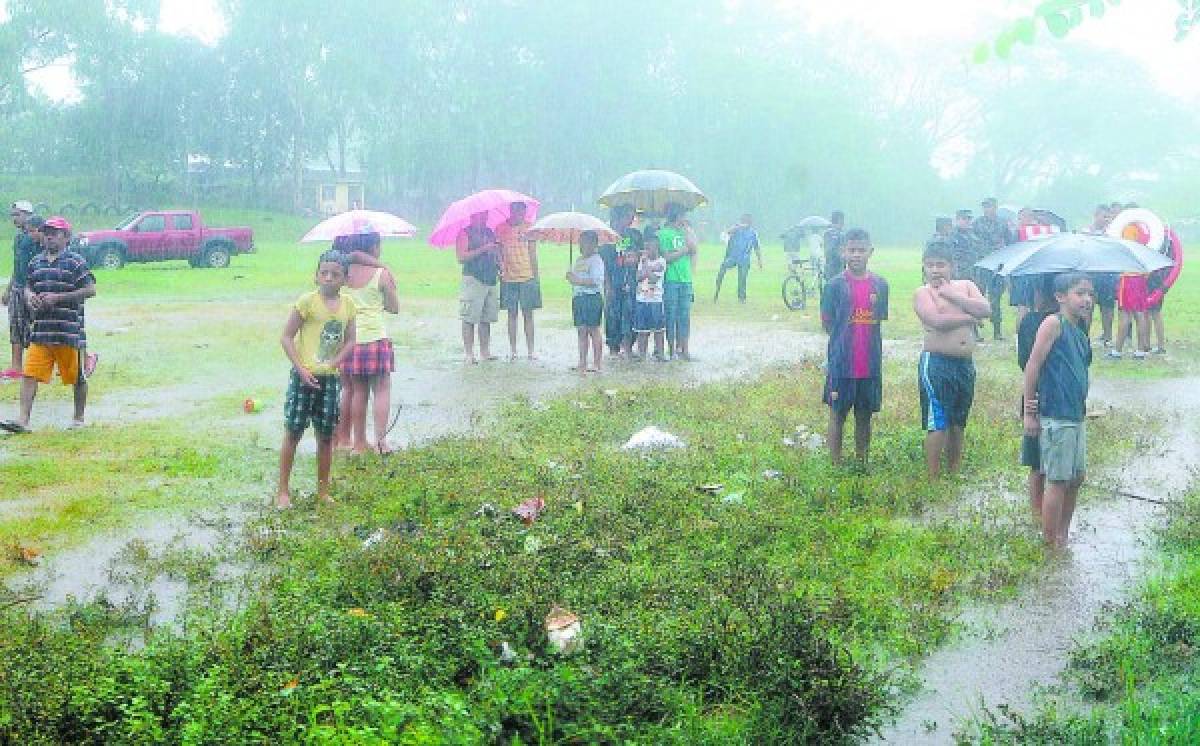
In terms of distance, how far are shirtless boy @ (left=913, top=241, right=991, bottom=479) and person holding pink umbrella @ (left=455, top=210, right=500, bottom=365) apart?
18.4ft

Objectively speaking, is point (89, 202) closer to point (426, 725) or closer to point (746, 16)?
point (746, 16)

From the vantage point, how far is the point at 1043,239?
22.8ft

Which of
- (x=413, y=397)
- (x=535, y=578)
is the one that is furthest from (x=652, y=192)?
(x=535, y=578)

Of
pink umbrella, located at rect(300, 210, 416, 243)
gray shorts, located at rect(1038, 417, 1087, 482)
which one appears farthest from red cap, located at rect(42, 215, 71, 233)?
gray shorts, located at rect(1038, 417, 1087, 482)

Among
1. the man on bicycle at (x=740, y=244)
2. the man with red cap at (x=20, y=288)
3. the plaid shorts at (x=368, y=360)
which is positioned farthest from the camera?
the man on bicycle at (x=740, y=244)

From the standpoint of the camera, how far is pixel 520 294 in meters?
12.7

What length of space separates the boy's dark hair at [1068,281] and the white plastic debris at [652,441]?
304cm

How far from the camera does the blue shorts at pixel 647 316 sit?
12.7 metres

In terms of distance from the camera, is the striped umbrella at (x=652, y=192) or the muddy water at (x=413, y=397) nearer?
the muddy water at (x=413, y=397)

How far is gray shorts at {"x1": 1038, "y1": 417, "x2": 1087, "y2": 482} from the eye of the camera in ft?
19.2

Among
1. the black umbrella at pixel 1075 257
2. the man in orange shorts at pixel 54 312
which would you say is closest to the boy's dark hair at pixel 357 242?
the man in orange shorts at pixel 54 312

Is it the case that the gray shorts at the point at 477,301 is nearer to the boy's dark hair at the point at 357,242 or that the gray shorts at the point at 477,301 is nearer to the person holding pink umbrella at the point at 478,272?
the person holding pink umbrella at the point at 478,272

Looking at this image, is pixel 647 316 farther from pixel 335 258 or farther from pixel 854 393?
pixel 335 258

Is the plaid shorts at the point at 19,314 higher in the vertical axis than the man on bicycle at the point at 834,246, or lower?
lower
